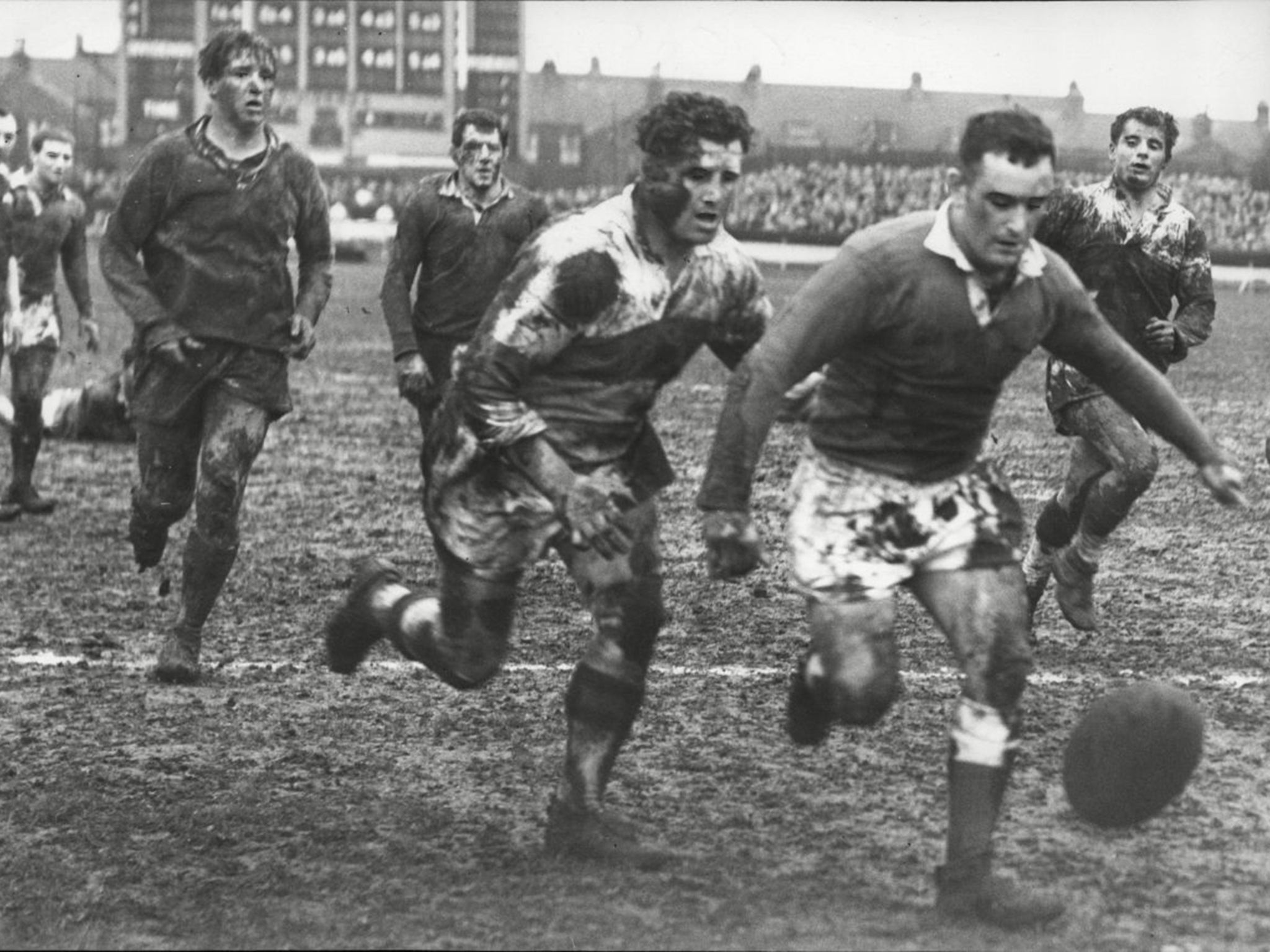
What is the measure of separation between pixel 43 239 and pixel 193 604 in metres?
5.07

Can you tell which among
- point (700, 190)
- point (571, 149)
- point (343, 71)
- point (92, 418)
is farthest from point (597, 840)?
point (343, 71)

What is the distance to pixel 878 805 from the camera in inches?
236

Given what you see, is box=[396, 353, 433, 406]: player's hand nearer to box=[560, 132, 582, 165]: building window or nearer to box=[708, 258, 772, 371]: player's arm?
box=[708, 258, 772, 371]: player's arm

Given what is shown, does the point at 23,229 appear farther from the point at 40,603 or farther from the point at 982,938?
the point at 982,938

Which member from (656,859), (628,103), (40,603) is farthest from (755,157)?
(656,859)

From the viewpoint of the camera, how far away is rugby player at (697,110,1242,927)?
16.3ft

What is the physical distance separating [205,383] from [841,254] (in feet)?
10.5

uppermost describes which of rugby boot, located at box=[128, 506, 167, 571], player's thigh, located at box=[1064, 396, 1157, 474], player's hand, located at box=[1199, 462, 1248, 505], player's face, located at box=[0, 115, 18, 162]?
player's face, located at box=[0, 115, 18, 162]

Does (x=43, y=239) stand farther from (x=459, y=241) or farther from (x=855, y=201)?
(x=855, y=201)

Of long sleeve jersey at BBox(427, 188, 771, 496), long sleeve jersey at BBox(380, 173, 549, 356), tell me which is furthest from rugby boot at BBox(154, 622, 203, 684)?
long sleeve jersey at BBox(427, 188, 771, 496)

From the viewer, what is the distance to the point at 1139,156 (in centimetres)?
826

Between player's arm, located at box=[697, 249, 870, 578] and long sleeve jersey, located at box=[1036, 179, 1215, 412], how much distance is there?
3503 millimetres

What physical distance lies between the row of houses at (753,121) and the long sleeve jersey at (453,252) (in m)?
30.0

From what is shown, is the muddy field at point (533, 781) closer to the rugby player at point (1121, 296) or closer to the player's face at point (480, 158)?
the rugby player at point (1121, 296)
